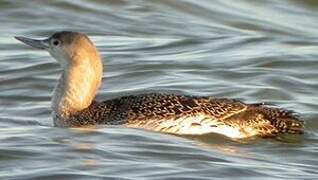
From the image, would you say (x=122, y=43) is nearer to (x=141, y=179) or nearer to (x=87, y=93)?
(x=87, y=93)

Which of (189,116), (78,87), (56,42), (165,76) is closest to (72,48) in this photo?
(56,42)

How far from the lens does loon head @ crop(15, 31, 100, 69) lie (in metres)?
14.2

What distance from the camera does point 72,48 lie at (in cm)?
1423

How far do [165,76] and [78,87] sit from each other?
2.90m

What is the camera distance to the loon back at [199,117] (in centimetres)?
1339

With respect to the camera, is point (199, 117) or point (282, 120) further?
point (282, 120)

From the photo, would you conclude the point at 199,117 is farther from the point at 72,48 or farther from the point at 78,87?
the point at 72,48

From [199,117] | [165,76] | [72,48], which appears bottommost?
[165,76]

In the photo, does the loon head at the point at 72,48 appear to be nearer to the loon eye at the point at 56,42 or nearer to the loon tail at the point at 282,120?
the loon eye at the point at 56,42

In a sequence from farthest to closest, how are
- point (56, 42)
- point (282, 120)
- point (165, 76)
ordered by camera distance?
point (165, 76), point (56, 42), point (282, 120)

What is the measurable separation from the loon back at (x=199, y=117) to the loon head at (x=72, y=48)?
75 cm

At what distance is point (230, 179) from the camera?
1129cm

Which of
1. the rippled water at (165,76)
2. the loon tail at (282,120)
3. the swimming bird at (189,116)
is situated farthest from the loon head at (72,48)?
the loon tail at (282,120)

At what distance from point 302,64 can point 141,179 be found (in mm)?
7120
